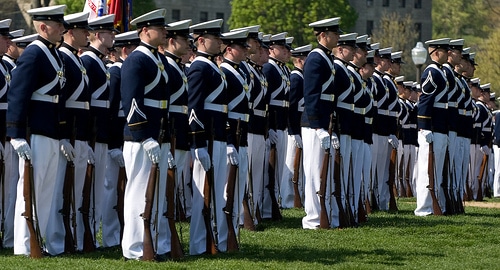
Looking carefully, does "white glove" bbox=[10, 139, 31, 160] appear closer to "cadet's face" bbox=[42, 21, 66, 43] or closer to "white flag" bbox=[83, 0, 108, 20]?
"cadet's face" bbox=[42, 21, 66, 43]

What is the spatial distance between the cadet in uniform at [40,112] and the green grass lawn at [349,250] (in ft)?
1.64

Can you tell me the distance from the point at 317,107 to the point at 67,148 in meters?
3.77

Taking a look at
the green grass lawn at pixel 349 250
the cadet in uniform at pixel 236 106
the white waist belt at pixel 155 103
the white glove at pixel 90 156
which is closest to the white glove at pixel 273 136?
the green grass lawn at pixel 349 250

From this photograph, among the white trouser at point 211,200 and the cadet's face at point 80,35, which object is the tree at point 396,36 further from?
the cadet's face at point 80,35

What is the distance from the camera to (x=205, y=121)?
13.5 metres

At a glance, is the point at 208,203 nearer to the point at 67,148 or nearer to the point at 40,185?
the point at 67,148

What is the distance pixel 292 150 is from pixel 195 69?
6.23 meters

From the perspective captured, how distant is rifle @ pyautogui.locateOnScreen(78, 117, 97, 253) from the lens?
1355 centimetres

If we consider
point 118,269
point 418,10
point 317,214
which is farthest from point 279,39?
point 418,10

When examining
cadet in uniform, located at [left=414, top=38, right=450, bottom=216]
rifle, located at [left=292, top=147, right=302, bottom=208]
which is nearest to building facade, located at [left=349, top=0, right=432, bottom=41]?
rifle, located at [left=292, top=147, right=302, bottom=208]

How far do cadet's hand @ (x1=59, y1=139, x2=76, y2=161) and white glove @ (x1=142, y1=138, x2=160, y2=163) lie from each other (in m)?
0.97

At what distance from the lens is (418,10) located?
11231 cm

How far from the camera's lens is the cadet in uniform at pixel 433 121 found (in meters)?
18.8

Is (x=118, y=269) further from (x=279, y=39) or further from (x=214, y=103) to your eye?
(x=279, y=39)
